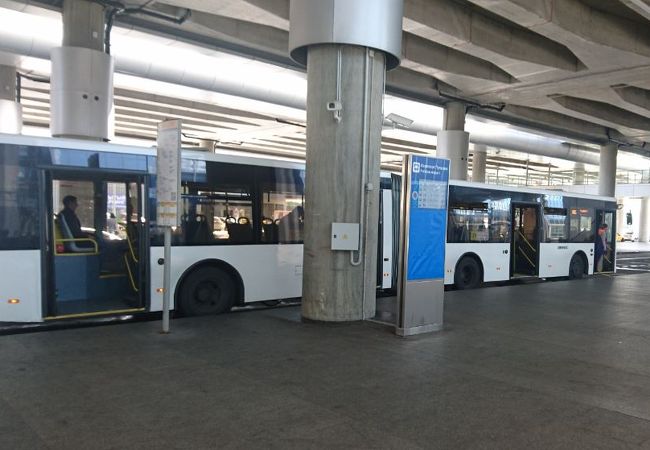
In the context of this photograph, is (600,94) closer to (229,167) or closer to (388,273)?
(388,273)

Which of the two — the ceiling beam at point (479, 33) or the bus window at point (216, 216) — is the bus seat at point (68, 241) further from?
the ceiling beam at point (479, 33)

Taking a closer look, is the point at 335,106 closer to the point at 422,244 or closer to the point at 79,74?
the point at 422,244

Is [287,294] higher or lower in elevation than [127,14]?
lower

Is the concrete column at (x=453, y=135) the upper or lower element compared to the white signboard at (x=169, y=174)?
upper

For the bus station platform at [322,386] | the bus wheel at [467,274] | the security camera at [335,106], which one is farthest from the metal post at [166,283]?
the bus wheel at [467,274]

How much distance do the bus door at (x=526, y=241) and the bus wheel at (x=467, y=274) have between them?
2.00 meters

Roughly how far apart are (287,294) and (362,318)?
1.95 m

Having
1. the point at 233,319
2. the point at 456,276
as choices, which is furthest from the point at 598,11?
the point at 233,319

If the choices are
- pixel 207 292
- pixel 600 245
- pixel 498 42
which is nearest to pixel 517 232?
pixel 600 245

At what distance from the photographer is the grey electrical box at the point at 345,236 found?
8.61 metres

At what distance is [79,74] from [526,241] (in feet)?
42.0

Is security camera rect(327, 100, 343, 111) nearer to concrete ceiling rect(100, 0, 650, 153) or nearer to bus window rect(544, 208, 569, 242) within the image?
concrete ceiling rect(100, 0, 650, 153)

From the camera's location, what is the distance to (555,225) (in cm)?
1691

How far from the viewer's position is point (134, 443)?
4164 mm
